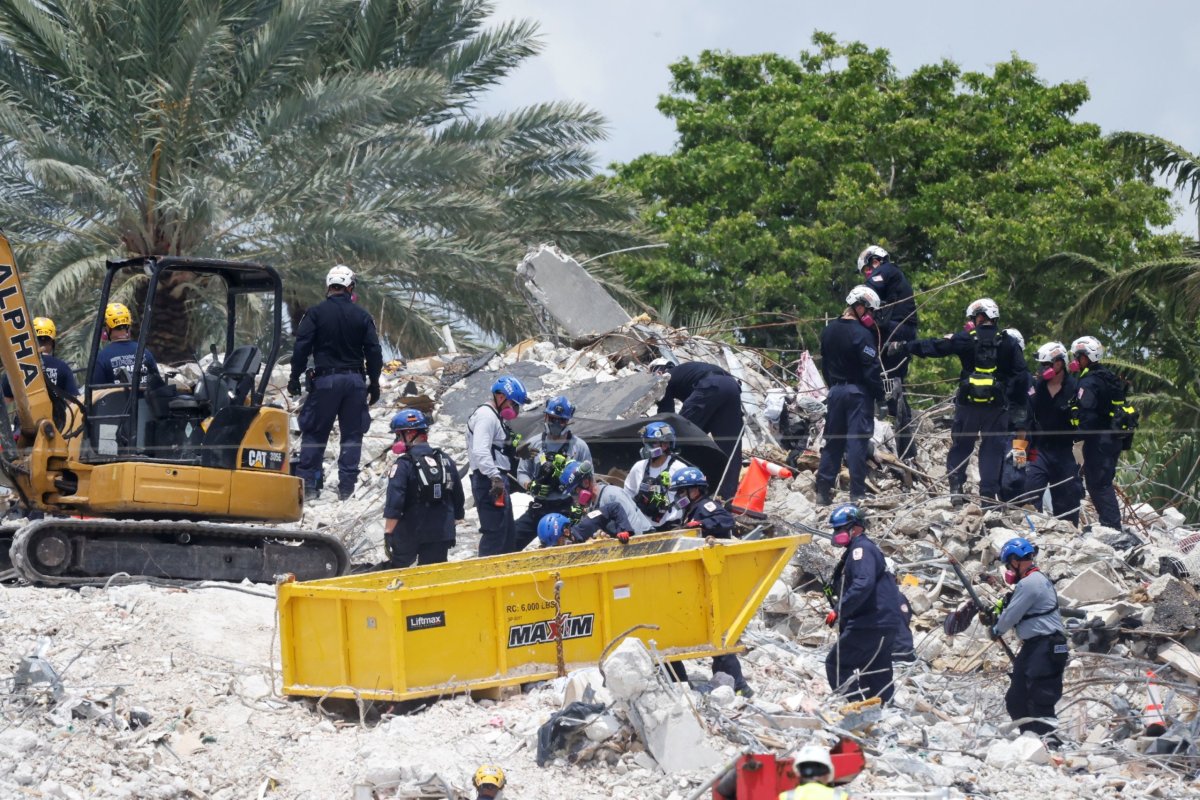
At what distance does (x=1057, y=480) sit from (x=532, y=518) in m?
5.05

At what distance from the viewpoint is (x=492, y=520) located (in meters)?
11.9

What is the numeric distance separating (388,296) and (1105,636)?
868cm

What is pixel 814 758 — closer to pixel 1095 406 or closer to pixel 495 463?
pixel 495 463

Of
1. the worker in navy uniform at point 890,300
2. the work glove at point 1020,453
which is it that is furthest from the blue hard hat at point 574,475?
the work glove at point 1020,453

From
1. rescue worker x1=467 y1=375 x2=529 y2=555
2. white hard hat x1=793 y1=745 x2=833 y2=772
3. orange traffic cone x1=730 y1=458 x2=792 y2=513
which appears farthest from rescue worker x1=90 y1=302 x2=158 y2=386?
white hard hat x1=793 y1=745 x2=833 y2=772

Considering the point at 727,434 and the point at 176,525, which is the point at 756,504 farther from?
the point at 176,525

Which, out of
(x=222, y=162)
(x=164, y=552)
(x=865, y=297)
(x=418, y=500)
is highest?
(x=222, y=162)

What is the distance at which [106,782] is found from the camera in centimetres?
782

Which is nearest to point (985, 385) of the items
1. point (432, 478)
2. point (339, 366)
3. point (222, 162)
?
point (432, 478)

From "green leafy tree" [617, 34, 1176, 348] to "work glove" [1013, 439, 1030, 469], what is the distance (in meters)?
10.9

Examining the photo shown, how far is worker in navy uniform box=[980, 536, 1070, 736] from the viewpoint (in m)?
9.99

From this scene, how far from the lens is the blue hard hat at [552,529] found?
10.6 meters

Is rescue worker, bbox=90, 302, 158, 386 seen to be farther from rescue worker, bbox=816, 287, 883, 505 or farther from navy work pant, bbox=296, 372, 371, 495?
rescue worker, bbox=816, 287, 883, 505

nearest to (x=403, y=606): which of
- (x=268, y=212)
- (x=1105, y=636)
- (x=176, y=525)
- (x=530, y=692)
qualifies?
(x=530, y=692)
